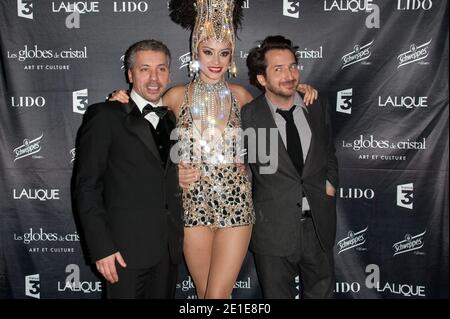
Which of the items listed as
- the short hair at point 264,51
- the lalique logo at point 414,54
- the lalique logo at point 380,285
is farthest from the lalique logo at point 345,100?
the lalique logo at point 380,285

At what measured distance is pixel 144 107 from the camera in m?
2.46

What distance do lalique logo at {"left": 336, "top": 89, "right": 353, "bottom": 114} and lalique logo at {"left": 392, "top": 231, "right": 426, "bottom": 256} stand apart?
3.79ft

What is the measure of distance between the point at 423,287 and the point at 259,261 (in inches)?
65.7

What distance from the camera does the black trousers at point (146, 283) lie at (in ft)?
7.79

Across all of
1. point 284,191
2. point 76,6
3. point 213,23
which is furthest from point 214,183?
point 76,6

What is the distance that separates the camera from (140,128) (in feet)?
7.78

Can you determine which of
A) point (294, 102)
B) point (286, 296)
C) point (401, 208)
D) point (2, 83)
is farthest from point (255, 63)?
point (2, 83)

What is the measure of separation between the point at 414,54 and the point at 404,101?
374mm

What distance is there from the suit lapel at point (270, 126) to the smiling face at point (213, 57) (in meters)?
0.34

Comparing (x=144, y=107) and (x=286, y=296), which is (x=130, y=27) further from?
(x=286, y=296)

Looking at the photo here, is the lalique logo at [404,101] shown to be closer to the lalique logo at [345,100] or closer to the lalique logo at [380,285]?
the lalique logo at [345,100]

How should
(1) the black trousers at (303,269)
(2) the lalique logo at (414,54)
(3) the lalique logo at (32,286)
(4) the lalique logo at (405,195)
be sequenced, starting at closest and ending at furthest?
(1) the black trousers at (303,269) → (2) the lalique logo at (414,54) → (4) the lalique logo at (405,195) → (3) the lalique logo at (32,286)

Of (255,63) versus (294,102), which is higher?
(255,63)

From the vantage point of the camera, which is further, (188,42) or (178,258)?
(188,42)
